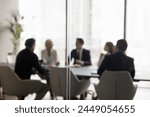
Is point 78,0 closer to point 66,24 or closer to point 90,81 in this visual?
point 66,24

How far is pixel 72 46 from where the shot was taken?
376 centimetres

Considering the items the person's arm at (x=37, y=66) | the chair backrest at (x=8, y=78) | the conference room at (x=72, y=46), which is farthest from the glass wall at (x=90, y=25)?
the chair backrest at (x=8, y=78)

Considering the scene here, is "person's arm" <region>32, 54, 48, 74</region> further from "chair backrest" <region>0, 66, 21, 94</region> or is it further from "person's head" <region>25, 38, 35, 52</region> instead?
"chair backrest" <region>0, 66, 21, 94</region>

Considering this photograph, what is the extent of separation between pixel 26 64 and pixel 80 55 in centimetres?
76

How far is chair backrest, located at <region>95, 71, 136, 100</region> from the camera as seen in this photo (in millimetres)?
3523

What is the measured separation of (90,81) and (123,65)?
0.48m

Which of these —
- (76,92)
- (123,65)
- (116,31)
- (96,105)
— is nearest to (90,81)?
(76,92)

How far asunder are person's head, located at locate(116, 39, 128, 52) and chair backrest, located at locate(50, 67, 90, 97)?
59cm

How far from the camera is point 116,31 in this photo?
11.6ft

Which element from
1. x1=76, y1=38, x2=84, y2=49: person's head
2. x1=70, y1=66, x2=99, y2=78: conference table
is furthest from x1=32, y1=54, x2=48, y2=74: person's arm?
x1=76, y1=38, x2=84, y2=49: person's head

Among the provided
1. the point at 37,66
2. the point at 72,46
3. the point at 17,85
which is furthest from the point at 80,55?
the point at 17,85

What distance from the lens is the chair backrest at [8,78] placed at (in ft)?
Result: 12.8

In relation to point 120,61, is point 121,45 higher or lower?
higher

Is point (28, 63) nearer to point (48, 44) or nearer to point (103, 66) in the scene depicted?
point (48, 44)
